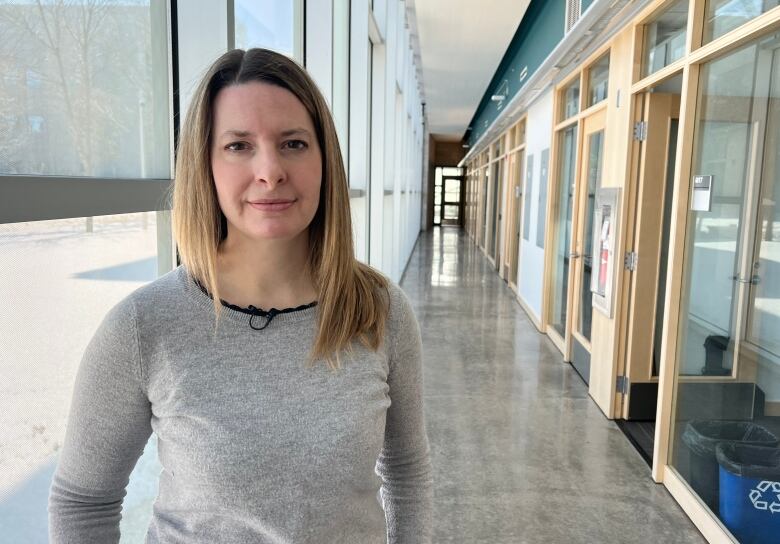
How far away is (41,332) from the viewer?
119 centimetres

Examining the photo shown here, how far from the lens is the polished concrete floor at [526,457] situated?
124 inches

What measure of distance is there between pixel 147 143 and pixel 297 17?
7.48 ft

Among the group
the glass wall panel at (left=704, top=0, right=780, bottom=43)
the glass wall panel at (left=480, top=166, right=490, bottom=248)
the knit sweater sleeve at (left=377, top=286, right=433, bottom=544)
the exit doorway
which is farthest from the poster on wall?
the exit doorway

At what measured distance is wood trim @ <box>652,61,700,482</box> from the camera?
3.30 meters

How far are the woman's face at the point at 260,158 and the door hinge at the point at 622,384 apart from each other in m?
4.12

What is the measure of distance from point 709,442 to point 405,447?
254cm

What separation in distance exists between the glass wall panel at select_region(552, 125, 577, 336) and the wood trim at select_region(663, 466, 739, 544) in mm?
3142

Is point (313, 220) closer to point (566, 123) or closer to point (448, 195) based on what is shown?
point (566, 123)

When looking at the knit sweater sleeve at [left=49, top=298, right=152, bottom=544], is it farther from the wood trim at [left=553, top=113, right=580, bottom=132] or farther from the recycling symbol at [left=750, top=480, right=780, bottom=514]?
the wood trim at [left=553, top=113, right=580, bottom=132]

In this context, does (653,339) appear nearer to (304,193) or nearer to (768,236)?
(768,236)

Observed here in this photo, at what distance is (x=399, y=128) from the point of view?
9.93m

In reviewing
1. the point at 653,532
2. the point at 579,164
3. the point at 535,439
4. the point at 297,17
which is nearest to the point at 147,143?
the point at 297,17

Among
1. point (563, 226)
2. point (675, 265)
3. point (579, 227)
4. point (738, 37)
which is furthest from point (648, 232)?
point (563, 226)

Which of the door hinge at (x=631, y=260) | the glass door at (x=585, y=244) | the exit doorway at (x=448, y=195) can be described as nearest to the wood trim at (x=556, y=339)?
the glass door at (x=585, y=244)
